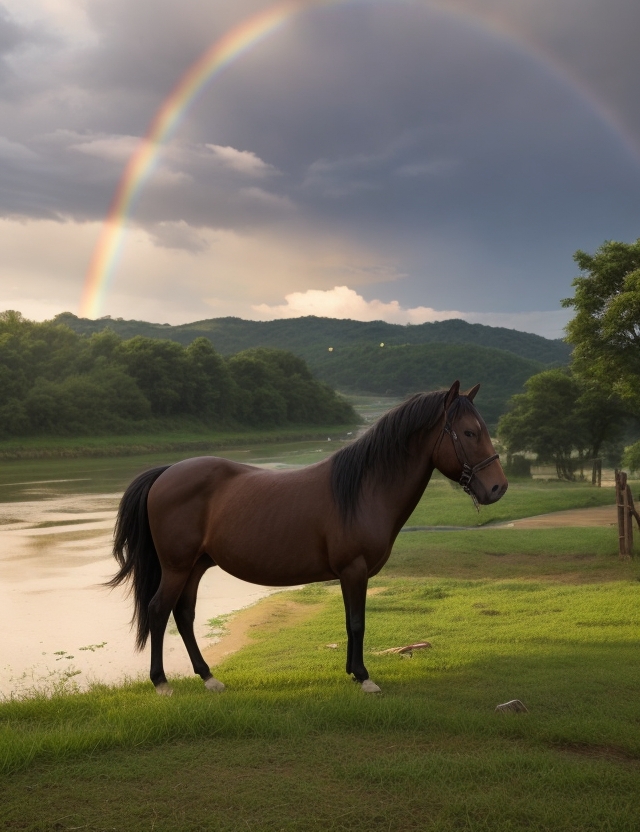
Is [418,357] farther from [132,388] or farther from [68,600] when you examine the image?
[68,600]

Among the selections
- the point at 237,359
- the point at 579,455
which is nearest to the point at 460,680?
the point at 579,455

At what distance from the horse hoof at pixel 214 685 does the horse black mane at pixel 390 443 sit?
5.54 feet

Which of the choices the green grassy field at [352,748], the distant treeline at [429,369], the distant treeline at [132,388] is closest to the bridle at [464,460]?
the green grassy field at [352,748]

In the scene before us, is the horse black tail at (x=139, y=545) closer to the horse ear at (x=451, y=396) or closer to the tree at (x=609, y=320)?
the horse ear at (x=451, y=396)

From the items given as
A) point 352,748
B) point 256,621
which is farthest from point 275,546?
point 256,621

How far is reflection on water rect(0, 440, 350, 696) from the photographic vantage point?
8641mm

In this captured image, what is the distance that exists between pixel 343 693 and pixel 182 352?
79642 millimetres

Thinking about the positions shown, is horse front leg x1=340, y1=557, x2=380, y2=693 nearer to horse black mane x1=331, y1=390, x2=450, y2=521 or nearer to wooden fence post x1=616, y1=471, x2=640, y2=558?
horse black mane x1=331, y1=390, x2=450, y2=521

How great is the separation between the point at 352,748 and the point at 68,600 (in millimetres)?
9748

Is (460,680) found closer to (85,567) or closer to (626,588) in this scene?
(626,588)

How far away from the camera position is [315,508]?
5273 mm

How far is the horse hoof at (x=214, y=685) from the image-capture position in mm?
5344

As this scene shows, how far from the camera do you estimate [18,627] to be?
35.3 ft

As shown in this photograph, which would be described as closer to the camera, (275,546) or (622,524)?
(275,546)
